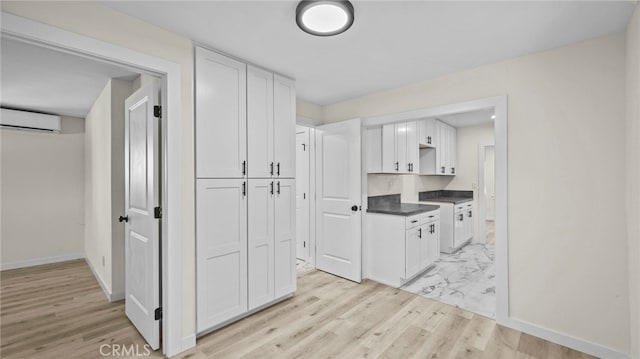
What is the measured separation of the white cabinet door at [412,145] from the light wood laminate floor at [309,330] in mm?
1985

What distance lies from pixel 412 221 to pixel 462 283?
0.98 meters

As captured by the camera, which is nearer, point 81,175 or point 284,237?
point 284,237

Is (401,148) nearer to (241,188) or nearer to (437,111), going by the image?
(437,111)

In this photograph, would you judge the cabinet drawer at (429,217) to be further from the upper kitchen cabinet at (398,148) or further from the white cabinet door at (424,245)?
the upper kitchen cabinet at (398,148)

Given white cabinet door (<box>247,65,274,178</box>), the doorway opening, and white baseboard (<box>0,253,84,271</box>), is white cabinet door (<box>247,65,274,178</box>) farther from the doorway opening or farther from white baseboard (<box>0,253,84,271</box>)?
white baseboard (<box>0,253,84,271</box>)

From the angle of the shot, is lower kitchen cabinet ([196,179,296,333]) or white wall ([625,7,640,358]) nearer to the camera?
white wall ([625,7,640,358])

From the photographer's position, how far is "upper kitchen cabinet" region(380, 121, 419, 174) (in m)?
4.13

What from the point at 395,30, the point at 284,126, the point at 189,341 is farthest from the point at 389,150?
the point at 189,341

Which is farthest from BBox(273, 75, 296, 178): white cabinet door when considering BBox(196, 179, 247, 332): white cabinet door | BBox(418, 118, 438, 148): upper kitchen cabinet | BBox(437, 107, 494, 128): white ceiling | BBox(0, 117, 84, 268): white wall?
BBox(0, 117, 84, 268): white wall

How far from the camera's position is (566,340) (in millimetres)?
2199

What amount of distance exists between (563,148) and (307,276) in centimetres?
306

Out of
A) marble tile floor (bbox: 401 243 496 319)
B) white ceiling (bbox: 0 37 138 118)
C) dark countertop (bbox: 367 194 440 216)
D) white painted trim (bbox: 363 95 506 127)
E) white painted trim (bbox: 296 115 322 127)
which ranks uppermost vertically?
white ceiling (bbox: 0 37 138 118)

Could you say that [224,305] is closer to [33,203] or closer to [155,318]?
[155,318]

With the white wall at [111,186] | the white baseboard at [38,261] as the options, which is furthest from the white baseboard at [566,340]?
the white baseboard at [38,261]
